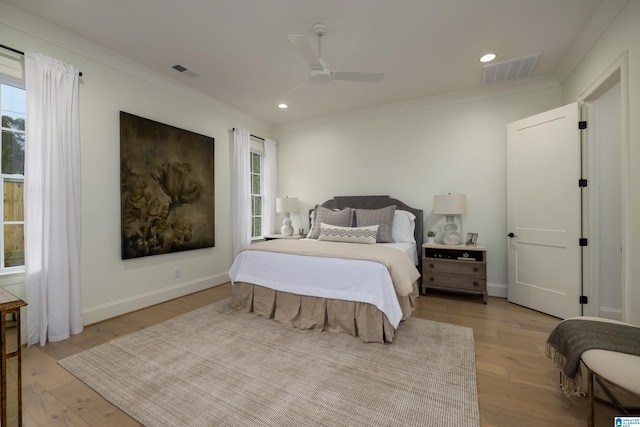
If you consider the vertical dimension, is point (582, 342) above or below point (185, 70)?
below

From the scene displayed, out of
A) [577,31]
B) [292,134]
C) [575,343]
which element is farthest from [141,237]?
[577,31]

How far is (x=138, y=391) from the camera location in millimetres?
1749

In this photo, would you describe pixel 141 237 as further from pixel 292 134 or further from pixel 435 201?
pixel 435 201

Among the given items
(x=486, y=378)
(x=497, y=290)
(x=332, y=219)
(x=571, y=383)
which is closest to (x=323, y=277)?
(x=486, y=378)

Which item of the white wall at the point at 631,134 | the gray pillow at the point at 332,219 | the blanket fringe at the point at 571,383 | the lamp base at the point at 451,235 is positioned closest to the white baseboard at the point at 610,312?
the white wall at the point at 631,134

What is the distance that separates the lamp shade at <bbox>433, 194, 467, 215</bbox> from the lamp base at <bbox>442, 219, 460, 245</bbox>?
0.22m

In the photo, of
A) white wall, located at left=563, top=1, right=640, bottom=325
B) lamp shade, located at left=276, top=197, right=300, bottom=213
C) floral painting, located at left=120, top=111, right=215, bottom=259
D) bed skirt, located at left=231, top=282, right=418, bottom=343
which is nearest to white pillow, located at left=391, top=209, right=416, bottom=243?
bed skirt, located at left=231, top=282, right=418, bottom=343

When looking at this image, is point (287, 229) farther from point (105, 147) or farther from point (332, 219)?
point (105, 147)

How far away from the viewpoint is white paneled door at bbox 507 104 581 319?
2857mm

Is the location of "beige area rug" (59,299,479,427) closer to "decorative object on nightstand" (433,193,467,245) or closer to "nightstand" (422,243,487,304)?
"nightstand" (422,243,487,304)

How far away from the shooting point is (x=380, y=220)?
3.86 metres

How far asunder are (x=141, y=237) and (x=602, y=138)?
509cm

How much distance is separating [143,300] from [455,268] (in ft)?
12.9

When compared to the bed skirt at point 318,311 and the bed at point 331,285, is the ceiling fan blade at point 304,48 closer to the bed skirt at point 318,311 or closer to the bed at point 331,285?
the bed at point 331,285
